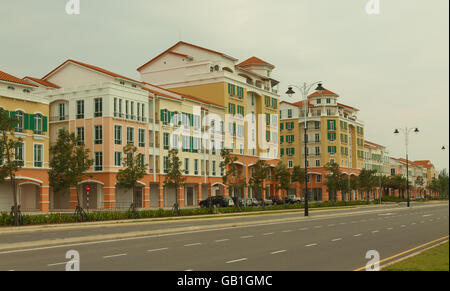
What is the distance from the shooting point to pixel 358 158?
127250 millimetres

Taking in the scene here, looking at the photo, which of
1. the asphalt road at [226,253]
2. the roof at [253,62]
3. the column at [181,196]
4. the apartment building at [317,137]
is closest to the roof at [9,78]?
the column at [181,196]

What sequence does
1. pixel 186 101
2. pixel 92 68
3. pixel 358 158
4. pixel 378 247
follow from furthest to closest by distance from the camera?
1. pixel 358 158
2. pixel 186 101
3. pixel 92 68
4. pixel 378 247

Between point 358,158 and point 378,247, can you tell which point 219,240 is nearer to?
point 378,247

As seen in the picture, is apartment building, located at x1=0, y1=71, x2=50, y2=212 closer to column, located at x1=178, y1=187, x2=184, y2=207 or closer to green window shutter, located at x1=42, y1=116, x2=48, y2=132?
green window shutter, located at x1=42, y1=116, x2=48, y2=132

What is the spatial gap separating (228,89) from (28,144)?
3557cm

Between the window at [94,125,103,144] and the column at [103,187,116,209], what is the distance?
18.1 feet

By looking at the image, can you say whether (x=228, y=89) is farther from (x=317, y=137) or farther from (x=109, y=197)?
(x=317, y=137)

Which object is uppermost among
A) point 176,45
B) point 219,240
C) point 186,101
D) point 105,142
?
point 176,45

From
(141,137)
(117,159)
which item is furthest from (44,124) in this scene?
→ (141,137)

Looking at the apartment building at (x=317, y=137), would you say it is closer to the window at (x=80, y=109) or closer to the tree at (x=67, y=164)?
the window at (x=80, y=109)

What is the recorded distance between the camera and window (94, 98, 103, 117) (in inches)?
2408

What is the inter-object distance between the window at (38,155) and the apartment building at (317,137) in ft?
224

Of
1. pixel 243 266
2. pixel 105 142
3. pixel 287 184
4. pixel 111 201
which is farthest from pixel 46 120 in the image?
pixel 243 266
